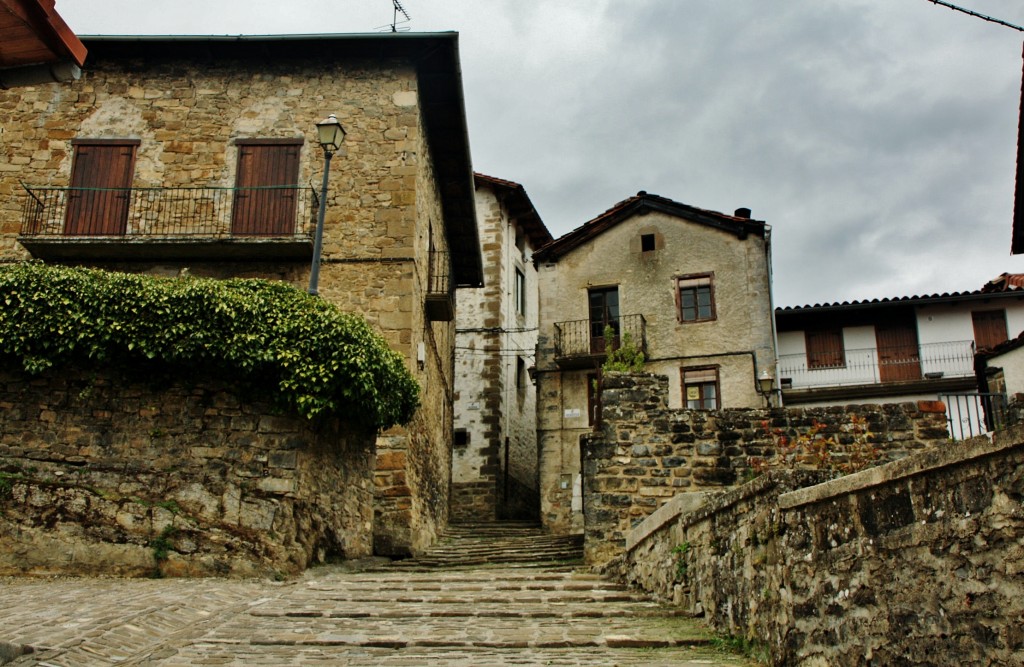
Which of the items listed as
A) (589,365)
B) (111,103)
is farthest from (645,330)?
(111,103)

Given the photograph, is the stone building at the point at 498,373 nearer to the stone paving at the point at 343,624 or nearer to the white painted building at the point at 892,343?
the white painted building at the point at 892,343

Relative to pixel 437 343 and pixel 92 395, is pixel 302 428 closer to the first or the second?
pixel 92 395

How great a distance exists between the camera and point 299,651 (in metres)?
6.43

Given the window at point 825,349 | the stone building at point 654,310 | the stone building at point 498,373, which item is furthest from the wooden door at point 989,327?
the stone building at point 498,373

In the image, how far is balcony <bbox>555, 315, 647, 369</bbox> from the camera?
69.4 ft

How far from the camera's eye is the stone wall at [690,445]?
11531 mm

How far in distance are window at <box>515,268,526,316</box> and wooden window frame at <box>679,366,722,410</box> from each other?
682 centimetres

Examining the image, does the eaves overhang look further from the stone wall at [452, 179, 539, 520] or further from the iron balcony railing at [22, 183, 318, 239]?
the iron balcony railing at [22, 183, 318, 239]

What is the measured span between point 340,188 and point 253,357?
5452 millimetres

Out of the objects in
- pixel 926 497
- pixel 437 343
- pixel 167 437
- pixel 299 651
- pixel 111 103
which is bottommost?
pixel 299 651

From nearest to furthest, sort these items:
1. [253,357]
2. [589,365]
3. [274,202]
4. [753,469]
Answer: [253,357] → [753,469] → [274,202] → [589,365]

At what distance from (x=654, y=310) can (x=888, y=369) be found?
6.57m

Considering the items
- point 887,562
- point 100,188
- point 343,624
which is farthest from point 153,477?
point 887,562

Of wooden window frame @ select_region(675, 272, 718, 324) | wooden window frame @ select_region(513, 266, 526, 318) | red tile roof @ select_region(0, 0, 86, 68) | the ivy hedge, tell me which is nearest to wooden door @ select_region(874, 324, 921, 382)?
wooden window frame @ select_region(675, 272, 718, 324)
